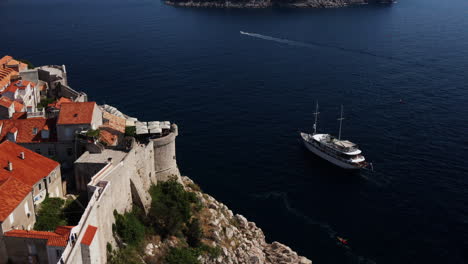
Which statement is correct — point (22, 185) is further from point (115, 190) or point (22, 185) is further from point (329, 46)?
point (329, 46)

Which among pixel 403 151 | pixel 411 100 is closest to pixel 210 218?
pixel 403 151

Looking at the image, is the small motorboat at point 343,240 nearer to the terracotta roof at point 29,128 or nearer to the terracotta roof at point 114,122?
the terracotta roof at point 114,122

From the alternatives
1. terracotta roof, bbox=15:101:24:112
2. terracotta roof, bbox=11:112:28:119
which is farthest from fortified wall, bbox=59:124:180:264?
terracotta roof, bbox=15:101:24:112

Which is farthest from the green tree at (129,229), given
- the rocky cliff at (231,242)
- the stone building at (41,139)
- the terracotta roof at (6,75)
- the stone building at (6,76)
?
the terracotta roof at (6,75)

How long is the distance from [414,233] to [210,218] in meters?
33.8

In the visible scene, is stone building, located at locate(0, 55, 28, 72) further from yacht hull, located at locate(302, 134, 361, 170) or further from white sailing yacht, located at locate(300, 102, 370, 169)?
yacht hull, located at locate(302, 134, 361, 170)

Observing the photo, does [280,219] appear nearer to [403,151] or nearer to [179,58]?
[403,151]

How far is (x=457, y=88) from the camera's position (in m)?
130

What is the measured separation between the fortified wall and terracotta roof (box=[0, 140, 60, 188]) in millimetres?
6413

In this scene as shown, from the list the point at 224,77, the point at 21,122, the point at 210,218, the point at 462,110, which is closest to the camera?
the point at 21,122

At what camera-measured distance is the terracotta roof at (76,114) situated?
59844 mm

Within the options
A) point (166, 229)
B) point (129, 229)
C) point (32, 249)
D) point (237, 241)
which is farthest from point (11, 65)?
point (32, 249)

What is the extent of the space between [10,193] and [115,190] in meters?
11.1

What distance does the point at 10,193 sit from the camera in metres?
43.9
